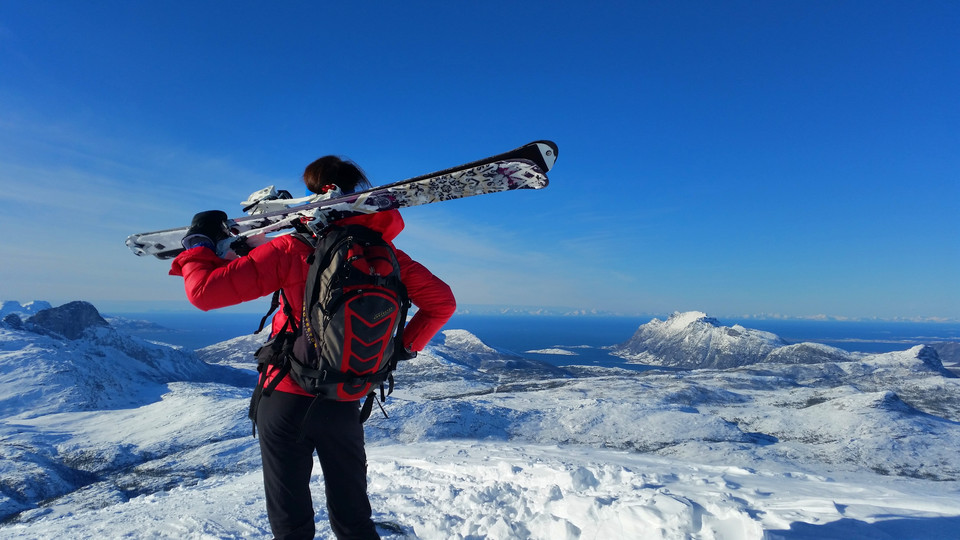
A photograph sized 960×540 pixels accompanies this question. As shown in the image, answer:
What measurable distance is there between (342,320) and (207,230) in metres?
1.62

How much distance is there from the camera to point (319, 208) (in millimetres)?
4156

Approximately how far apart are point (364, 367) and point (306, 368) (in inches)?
19.4

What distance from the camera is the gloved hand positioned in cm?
390

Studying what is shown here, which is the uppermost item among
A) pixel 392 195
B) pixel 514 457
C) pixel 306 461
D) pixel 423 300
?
pixel 392 195

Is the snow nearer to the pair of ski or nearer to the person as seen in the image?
the person

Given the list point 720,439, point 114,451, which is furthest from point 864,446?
point 114,451

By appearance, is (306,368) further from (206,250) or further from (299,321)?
(206,250)

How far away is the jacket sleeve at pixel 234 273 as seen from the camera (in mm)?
3410

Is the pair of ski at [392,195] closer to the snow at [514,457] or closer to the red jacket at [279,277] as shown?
the red jacket at [279,277]

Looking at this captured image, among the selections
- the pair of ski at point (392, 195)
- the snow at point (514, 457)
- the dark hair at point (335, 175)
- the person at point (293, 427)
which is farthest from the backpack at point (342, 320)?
the snow at point (514, 457)

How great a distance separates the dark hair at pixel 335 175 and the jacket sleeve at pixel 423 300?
0.89 m

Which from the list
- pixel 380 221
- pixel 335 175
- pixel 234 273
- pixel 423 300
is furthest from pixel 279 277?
pixel 423 300

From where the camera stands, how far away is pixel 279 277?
148 inches

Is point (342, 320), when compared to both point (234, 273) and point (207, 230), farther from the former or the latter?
point (207, 230)
